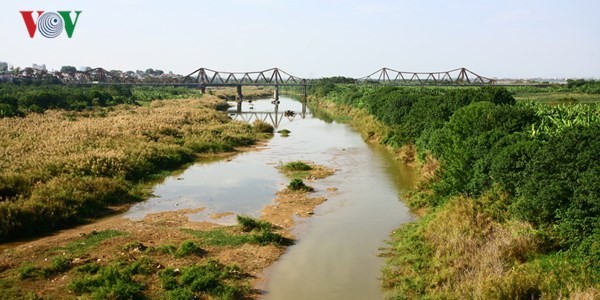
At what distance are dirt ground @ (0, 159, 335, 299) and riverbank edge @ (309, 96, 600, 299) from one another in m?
3.99

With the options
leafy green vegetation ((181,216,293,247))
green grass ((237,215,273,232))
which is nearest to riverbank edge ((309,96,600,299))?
leafy green vegetation ((181,216,293,247))

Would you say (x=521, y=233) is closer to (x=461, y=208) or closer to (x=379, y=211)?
(x=461, y=208)

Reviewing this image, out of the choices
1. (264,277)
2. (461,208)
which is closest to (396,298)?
(264,277)

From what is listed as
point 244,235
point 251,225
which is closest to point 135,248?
point 244,235

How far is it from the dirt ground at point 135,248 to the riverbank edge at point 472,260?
3.99 m

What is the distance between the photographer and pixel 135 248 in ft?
48.2

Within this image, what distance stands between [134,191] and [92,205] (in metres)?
3.21

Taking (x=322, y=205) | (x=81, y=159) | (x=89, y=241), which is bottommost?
(x=322, y=205)

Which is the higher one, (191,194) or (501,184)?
(501,184)

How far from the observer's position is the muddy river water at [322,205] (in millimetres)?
13138

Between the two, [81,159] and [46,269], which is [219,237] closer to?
[46,269]

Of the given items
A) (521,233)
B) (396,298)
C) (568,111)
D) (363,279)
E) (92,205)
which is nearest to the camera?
(396,298)

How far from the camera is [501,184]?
15.0m

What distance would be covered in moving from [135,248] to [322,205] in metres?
8.86
